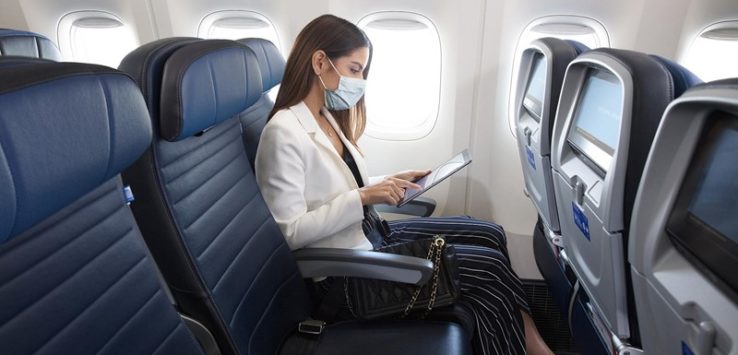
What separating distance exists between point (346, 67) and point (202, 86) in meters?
0.66

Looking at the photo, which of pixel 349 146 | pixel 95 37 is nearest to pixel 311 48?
pixel 349 146

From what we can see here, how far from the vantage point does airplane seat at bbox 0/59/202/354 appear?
47 cm

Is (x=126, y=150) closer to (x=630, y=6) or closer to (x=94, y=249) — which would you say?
(x=94, y=249)

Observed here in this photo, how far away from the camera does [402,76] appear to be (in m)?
2.63

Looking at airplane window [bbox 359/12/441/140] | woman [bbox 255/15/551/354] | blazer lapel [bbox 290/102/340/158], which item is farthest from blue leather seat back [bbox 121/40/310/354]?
airplane window [bbox 359/12/441/140]

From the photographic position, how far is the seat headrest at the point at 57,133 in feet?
1.48

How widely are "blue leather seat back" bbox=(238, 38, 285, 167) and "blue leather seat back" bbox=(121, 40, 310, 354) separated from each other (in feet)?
1.19

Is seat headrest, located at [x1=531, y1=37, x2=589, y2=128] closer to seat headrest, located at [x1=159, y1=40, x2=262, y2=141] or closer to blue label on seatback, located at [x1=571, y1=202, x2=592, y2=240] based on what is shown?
blue label on seatback, located at [x1=571, y1=202, x2=592, y2=240]

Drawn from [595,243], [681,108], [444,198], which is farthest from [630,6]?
[681,108]

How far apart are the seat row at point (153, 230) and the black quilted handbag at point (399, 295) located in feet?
0.14

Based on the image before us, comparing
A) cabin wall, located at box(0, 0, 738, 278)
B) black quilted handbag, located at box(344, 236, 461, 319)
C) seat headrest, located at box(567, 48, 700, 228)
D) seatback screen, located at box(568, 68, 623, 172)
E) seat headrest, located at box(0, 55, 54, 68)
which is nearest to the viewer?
seat headrest, located at box(0, 55, 54, 68)

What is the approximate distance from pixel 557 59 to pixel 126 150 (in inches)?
48.6

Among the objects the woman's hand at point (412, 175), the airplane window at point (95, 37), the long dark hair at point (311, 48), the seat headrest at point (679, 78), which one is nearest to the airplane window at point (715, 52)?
the woman's hand at point (412, 175)

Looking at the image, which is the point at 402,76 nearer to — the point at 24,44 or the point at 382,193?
the point at 382,193
